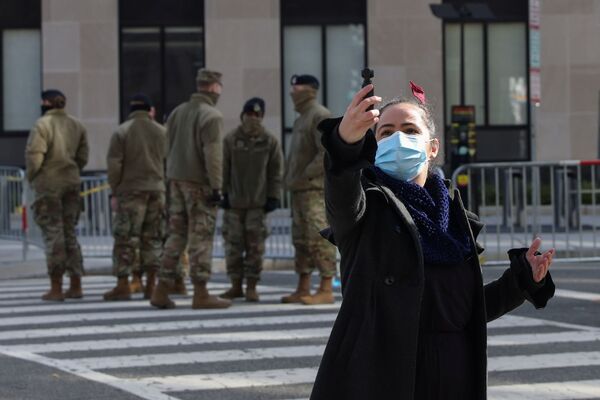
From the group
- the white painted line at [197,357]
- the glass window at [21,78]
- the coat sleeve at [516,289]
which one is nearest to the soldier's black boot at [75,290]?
the white painted line at [197,357]

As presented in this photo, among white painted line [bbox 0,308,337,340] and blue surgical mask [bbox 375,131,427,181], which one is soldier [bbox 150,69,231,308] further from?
blue surgical mask [bbox 375,131,427,181]

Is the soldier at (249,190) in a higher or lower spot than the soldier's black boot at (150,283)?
higher

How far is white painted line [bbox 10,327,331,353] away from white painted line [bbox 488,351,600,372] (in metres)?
1.61

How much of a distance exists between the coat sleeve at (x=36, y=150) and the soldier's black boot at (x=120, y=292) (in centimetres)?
127

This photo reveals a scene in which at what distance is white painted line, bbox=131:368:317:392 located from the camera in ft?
26.2

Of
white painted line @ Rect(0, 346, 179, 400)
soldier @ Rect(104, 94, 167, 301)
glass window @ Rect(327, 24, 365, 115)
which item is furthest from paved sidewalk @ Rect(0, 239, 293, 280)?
glass window @ Rect(327, 24, 365, 115)

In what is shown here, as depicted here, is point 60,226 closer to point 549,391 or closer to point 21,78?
point 549,391

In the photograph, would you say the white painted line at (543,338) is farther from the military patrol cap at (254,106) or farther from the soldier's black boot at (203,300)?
the military patrol cap at (254,106)

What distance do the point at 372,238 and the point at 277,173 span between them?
8.75 meters

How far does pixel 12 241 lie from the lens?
18734 millimetres

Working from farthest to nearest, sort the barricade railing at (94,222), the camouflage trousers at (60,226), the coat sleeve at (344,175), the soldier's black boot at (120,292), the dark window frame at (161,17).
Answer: the dark window frame at (161,17) → the barricade railing at (94,222) → the soldier's black boot at (120,292) → the camouflage trousers at (60,226) → the coat sleeve at (344,175)

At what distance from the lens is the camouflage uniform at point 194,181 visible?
465 inches

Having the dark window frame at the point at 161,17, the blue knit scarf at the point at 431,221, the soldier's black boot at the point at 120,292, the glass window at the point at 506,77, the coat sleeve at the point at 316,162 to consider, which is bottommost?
the soldier's black boot at the point at 120,292

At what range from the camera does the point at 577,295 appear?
42.2 feet
